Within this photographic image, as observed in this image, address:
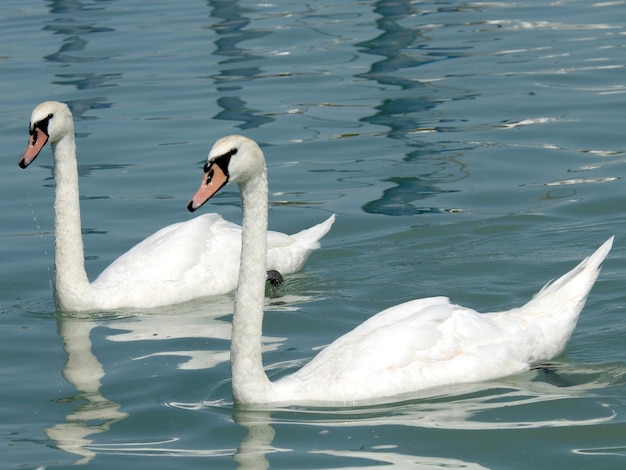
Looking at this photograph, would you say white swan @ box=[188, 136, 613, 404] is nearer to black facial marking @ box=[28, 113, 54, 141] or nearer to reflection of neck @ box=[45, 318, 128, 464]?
reflection of neck @ box=[45, 318, 128, 464]

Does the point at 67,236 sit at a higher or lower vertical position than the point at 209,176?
lower

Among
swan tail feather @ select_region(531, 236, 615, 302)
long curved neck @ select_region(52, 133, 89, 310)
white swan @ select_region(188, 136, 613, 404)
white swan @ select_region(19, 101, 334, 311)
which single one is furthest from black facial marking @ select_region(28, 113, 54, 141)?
swan tail feather @ select_region(531, 236, 615, 302)

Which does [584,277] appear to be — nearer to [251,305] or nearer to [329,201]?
[251,305]

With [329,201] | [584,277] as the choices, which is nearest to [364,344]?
[584,277]

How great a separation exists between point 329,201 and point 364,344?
4481 mm

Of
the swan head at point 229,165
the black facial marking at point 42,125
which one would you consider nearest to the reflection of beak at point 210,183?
the swan head at point 229,165

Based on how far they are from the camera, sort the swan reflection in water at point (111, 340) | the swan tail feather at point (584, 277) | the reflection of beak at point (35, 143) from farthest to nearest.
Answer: the reflection of beak at point (35, 143) → the swan tail feather at point (584, 277) → the swan reflection in water at point (111, 340)

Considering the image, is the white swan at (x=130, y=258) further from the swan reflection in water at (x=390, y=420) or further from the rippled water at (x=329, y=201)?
the swan reflection in water at (x=390, y=420)

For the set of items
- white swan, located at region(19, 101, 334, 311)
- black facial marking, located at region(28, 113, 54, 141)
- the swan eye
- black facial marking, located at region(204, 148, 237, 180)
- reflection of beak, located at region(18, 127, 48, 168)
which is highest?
black facial marking, located at region(204, 148, 237, 180)

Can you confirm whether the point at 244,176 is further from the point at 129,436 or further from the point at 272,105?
the point at 272,105

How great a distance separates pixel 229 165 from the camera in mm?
6590

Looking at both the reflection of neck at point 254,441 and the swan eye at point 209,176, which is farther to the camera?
the swan eye at point 209,176

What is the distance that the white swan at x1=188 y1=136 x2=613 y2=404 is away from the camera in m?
6.70

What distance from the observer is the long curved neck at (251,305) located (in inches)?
266
